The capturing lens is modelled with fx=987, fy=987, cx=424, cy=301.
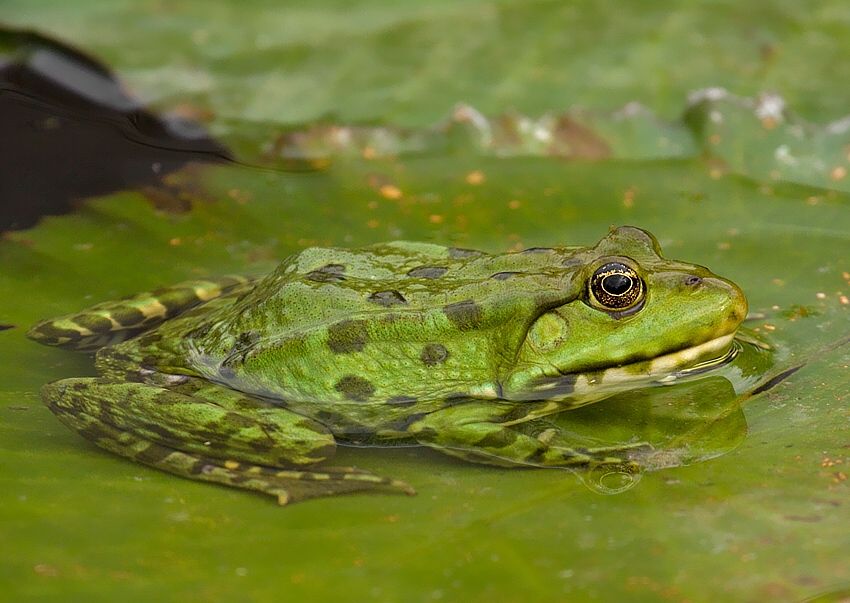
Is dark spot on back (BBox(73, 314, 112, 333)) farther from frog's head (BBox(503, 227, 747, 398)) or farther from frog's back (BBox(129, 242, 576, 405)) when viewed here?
frog's head (BBox(503, 227, 747, 398))

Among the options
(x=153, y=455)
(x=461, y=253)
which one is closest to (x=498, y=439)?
(x=461, y=253)

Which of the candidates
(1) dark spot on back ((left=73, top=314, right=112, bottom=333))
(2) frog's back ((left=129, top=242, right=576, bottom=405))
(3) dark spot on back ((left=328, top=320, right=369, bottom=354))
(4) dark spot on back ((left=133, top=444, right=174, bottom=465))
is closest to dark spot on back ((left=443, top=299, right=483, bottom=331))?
(2) frog's back ((left=129, top=242, right=576, bottom=405))

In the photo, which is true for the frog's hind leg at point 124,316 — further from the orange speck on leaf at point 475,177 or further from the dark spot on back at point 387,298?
the orange speck on leaf at point 475,177

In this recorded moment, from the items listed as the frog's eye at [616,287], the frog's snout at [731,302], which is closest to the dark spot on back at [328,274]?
the frog's eye at [616,287]

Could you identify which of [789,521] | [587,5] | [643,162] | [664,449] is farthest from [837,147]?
[789,521]

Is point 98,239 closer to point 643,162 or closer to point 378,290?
point 378,290
